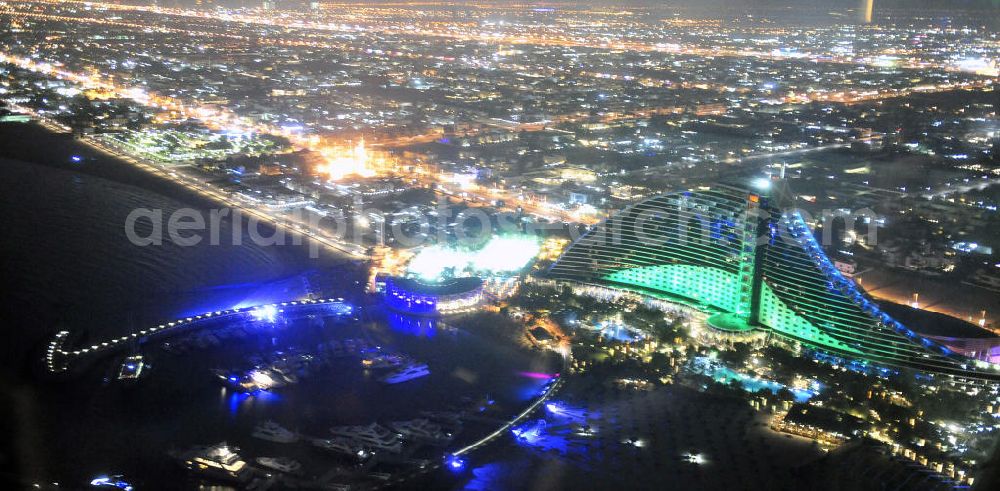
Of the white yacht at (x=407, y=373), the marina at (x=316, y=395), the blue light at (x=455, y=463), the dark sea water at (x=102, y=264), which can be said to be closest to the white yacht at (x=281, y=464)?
the marina at (x=316, y=395)

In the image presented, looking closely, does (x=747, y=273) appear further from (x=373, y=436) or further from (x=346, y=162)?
(x=346, y=162)

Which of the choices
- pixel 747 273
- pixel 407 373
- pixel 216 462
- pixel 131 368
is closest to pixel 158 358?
pixel 131 368

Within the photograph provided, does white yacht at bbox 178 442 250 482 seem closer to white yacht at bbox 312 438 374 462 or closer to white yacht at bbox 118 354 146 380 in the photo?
white yacht at bbox 312 438 374 462

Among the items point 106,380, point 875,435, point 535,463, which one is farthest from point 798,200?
point 106,380

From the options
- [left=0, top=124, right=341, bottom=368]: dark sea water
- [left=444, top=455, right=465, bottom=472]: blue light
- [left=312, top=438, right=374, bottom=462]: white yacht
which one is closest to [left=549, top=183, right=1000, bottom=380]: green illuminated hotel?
[left=444, top=455, right=465, bottom=472]: blue light

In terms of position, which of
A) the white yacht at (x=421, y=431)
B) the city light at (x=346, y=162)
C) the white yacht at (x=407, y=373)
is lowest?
the white yacht at (x=421, y=431)

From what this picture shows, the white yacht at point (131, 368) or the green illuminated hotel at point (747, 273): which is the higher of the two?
the green illuminated hotel at point (747, 273)

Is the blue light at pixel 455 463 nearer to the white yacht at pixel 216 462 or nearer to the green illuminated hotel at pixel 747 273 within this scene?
the white yacht at pixel 216 462

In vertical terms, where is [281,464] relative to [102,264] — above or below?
below
